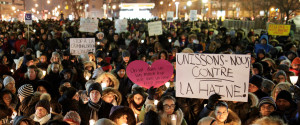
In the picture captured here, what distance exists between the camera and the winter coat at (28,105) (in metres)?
4.70

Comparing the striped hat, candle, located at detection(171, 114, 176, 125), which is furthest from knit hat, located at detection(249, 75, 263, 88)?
the striped hat

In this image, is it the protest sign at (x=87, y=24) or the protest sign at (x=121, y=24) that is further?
the protest sign at (x=121, y=24)

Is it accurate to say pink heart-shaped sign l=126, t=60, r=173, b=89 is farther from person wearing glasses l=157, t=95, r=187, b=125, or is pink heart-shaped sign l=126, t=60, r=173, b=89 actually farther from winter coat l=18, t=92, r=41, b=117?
winter coat l=18, t=92, r=41, b=117

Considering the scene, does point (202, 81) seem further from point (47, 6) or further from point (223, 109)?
point (47, 6)

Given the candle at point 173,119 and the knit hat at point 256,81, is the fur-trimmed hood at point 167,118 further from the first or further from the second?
the knit hat at point 256,81

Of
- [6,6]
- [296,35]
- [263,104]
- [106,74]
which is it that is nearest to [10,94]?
[106,74]

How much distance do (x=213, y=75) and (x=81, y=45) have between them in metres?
5.34

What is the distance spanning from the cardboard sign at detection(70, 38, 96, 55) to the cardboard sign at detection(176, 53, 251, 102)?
4.87 m

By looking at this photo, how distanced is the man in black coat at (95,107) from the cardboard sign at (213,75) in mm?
1066

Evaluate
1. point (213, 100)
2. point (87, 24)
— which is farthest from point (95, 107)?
point (87, 24)

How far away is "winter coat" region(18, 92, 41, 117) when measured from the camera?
470 centimetres

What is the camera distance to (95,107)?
177 inches

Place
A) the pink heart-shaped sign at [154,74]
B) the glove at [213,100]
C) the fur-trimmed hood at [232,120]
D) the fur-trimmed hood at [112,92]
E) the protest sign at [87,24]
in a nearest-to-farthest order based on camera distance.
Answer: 1. the fur-trimmed hood at [232,120]
2. the glove at [213,100]
3. the fur-trimmed hood at [112,92]
4. the pink heart-shaped sign at [154,74]
5. the protest sign at [87,24]

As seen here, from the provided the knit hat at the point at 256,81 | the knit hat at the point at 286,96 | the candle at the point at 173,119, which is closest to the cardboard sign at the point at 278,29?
the knit hat at the point at 256,81
